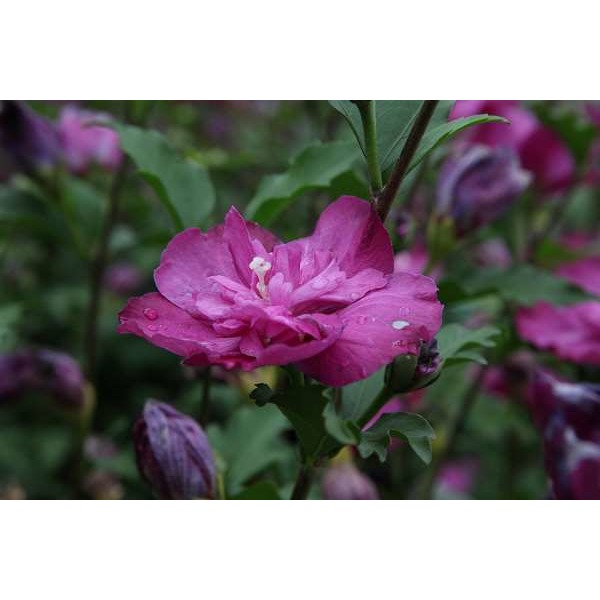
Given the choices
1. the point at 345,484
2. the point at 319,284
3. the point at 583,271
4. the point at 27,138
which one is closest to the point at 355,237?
the point at 319,284

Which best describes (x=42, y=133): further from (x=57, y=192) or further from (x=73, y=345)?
(x=73, y=345)

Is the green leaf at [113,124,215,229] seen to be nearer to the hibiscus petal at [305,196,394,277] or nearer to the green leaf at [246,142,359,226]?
the green leaf at [246,142,359,226]

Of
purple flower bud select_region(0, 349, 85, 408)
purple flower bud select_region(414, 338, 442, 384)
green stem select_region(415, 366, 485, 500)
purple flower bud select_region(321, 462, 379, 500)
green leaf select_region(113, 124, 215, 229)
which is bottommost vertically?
green stem select_region(415, 366, 485, 500)

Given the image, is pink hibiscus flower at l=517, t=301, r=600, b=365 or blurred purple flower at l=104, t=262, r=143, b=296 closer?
pink hibiscus flower at l=517, t=301, r=600, b=365

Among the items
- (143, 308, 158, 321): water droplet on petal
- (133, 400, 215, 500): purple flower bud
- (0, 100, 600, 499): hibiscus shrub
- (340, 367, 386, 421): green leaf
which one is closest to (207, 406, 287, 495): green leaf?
(0, 100, 600, 499): hibiscus shrub

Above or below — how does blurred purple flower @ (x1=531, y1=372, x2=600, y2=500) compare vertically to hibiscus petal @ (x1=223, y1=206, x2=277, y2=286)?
below

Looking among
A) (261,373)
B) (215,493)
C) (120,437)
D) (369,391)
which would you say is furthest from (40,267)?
(369,391)

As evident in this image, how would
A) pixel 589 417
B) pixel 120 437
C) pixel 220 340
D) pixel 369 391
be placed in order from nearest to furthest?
1. pixel 220 340
2. pixel 369 391
3. pixel 589 417
4. pixel 120 437
